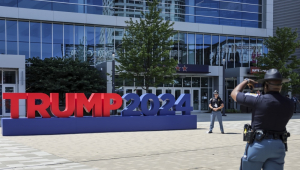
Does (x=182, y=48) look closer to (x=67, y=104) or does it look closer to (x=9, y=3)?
(x=9, y=3)

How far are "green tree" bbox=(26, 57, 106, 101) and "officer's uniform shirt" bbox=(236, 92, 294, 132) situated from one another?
23.4 meters

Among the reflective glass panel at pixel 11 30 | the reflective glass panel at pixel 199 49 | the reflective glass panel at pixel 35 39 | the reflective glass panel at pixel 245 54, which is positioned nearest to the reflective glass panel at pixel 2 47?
the reflective glass panel at pixel 11 30

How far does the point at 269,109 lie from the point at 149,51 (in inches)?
871

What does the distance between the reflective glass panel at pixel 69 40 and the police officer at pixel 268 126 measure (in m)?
27.3

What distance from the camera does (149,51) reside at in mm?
26266

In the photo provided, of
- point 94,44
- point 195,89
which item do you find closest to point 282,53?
point 195,89

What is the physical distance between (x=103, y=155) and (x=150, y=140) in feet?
12.1

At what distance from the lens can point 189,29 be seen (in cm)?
3475

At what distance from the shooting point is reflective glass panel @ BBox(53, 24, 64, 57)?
30.2 meters

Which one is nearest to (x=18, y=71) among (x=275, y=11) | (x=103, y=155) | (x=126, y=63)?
(x=126, y=63)

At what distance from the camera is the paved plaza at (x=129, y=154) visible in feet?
26.5

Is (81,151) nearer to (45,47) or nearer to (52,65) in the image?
(52,65)

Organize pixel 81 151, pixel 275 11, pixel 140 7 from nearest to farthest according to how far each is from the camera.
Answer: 1. pixel 81 151
2. pixel 140 7
3. pixel 275 11

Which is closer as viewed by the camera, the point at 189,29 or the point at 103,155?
the point at 103,155
